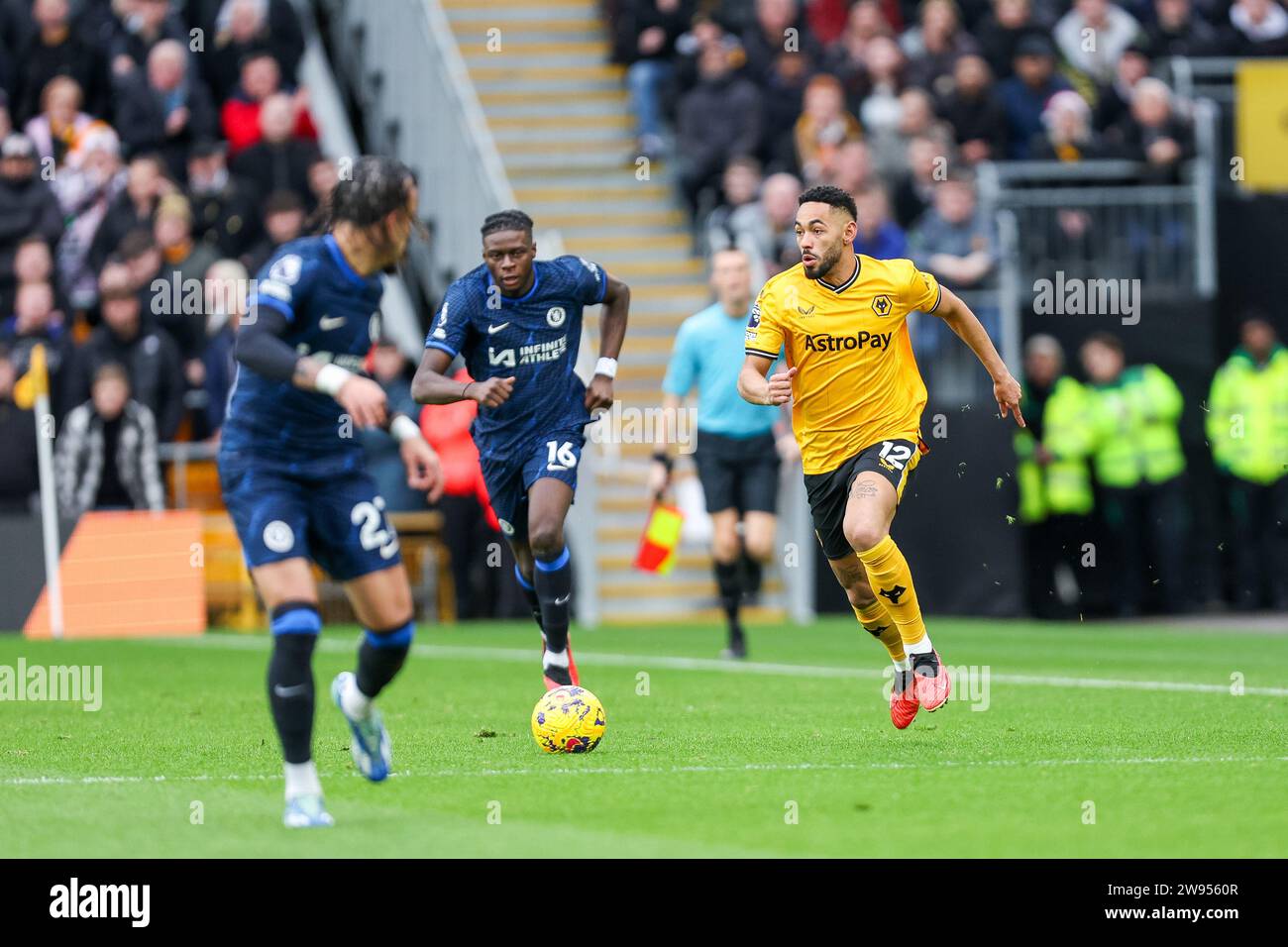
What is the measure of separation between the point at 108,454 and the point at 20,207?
2759mm

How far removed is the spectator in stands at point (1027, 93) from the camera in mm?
22891

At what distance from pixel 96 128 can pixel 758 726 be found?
1283cm

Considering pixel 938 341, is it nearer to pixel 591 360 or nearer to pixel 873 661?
pixel 591 360

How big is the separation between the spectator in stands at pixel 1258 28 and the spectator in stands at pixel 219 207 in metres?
9.98

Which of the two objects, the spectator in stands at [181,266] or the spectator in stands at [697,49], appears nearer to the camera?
the spectator in stands at [181,266]

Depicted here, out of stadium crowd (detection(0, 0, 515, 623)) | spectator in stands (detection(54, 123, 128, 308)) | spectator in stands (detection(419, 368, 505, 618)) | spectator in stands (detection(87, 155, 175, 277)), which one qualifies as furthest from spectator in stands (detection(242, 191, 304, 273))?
spectator in stands (detection(419, 368, 505, 618))

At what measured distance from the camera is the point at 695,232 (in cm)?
2400

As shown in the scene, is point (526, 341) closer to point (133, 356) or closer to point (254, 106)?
point (133, 356)

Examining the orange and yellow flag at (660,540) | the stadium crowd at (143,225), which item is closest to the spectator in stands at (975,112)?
the stadium crowd at (143,225)

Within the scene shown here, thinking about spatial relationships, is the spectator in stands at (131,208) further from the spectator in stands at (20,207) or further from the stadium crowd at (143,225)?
the spectator in stands at (20,207)

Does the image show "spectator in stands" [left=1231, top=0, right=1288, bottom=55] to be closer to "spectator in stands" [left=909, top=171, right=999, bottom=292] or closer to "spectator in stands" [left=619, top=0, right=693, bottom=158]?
"spectator in stands" [left=909, top=171, right=999, bottom=292]

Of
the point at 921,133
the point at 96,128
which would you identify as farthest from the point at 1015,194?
the point at 96,128

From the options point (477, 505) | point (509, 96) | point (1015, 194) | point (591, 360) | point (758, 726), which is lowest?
point (758, 726)

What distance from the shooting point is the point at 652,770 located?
9.66 meters
